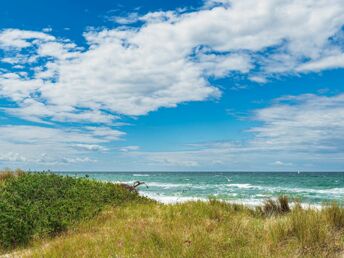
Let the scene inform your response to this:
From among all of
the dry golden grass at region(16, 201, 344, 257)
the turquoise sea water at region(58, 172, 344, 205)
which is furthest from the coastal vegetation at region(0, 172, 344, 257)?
the turquoise sea water at region(58, 172, 344, 205)

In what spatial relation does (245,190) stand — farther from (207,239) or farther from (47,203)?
(207,239)

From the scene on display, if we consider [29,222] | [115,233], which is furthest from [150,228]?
[29,222]

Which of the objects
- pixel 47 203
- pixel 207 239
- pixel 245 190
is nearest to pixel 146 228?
pixel 207 239

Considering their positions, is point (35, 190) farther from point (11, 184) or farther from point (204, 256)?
point (204, 256)

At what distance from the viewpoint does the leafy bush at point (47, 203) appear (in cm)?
985

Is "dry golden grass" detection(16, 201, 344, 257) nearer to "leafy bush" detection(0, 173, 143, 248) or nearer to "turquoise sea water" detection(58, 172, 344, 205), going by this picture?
"leafy bush" detection(0, 173, 143, 248)

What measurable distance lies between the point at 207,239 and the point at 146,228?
1679 mm

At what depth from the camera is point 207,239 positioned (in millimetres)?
7367

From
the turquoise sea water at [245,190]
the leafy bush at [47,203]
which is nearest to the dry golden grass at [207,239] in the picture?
the leafy bush at [47,203]

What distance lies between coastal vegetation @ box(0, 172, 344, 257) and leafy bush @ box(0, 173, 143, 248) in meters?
0.02

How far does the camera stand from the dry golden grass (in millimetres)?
6828

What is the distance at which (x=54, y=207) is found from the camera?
11867 mm

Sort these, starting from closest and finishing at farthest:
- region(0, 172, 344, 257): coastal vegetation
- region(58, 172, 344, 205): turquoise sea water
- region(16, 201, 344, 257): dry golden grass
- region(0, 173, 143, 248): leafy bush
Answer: region(16, 201, 344, 257): dry golden grass → region(0, 172, 344, 257): coastal vegetation → region(0, 173, 143, 248): leafy bush → region(58, 172, 344, 205): turquoise sea water

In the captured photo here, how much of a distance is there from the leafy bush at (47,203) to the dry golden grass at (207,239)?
2.20 ft
